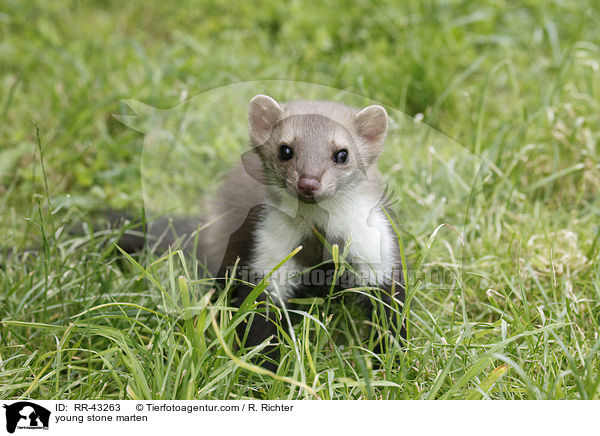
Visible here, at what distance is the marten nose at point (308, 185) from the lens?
2.51m

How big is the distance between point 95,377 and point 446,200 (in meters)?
2.25

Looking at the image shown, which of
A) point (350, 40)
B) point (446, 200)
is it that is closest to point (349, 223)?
point (446, 200)

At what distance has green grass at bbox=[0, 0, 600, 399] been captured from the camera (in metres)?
2.57

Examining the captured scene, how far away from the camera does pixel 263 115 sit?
9.18ft

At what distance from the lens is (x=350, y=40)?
5.87 metres

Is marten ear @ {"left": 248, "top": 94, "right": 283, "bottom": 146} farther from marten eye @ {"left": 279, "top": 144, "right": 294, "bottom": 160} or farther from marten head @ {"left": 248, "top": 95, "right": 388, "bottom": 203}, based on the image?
marten eye @ {"left": 279, "top": 144, "right": 294, "bottom": 160}

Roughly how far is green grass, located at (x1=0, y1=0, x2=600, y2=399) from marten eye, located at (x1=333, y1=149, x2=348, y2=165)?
47 cm

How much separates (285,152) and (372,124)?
1.48 feet

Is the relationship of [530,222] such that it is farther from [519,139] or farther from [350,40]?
[350,40]
